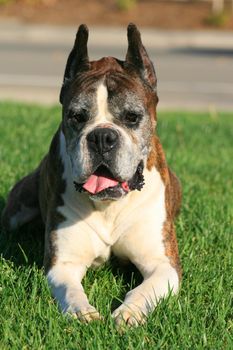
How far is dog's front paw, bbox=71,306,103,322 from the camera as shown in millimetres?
3895

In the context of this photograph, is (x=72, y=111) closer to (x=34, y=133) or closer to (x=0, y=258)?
(x=0, y=258)

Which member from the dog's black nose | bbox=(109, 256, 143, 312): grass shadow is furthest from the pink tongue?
bbox=(109, 256, 143, 312): grass shadow

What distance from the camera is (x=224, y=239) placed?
17.5 feet

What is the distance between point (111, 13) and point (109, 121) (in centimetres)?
2086

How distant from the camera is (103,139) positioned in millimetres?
4234

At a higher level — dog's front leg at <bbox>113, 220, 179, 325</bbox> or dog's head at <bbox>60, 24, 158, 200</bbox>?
dog's head at <bbox>60, 24, 158, 200</bbox>

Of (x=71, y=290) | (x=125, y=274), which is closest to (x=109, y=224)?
(x=125, y=274)

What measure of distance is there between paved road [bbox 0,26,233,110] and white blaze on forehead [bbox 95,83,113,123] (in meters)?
8.59

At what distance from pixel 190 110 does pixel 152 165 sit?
7780 mm

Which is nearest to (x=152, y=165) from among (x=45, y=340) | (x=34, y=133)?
(x=45, y=340)

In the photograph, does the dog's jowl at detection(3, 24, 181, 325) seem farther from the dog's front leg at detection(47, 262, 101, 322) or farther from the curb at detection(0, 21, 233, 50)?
the curb at detection(0, 21, 233, 50)

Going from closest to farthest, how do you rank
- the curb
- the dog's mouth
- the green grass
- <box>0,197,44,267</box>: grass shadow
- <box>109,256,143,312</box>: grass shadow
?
1. the green grass
2. the dog's mouth
3. <box>109,256,143,312</box>: grass shadow
4. <box>0,197,44,267</box>: grass shadow
5. the curb

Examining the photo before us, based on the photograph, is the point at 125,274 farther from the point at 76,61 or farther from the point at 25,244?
the point at 76,61

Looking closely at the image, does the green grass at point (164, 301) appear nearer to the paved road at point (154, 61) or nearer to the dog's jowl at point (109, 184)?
the dog's jowl at point (109, 184)
